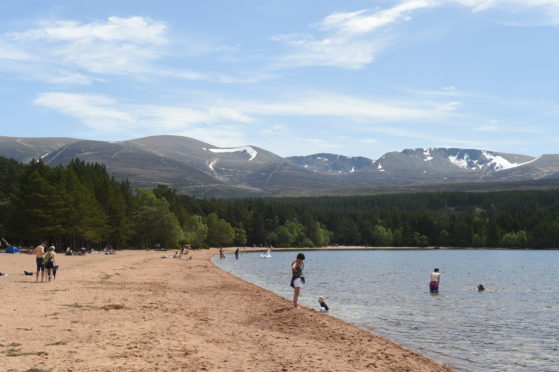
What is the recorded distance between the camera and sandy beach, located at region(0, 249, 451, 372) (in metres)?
16.2

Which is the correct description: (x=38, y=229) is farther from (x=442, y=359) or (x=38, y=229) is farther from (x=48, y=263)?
Result: (x=442, y=359)

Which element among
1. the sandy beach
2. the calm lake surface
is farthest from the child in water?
the sandy beach

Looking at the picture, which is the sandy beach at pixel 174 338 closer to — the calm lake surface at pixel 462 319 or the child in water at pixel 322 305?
the child in water at pixel 322 305

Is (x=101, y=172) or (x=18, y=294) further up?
(x=101, y=172)

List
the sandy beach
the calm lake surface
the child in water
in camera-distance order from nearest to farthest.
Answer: the sandy beach
the calm lake surface
the child in water

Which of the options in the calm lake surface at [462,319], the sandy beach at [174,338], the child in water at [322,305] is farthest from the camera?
the child in water at [322,305]

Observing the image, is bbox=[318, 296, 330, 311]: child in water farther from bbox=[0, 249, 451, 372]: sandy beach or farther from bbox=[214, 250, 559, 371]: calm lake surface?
bbox=[0, 249, 451, 372]: sandy beach

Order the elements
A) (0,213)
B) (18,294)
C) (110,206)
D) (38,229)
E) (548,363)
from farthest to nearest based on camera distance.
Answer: (110,206), (0,213), (38,229), (18,294), (548,363)

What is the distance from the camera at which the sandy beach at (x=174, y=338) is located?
1623 centimetres

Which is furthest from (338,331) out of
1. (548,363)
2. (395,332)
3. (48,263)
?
(48,263)

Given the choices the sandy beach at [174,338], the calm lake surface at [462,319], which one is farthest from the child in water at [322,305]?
the sandy beach at [174,338]

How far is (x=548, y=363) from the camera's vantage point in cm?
2102

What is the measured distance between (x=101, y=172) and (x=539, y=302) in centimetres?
12514

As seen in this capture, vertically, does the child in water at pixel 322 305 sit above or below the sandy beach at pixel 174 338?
below
